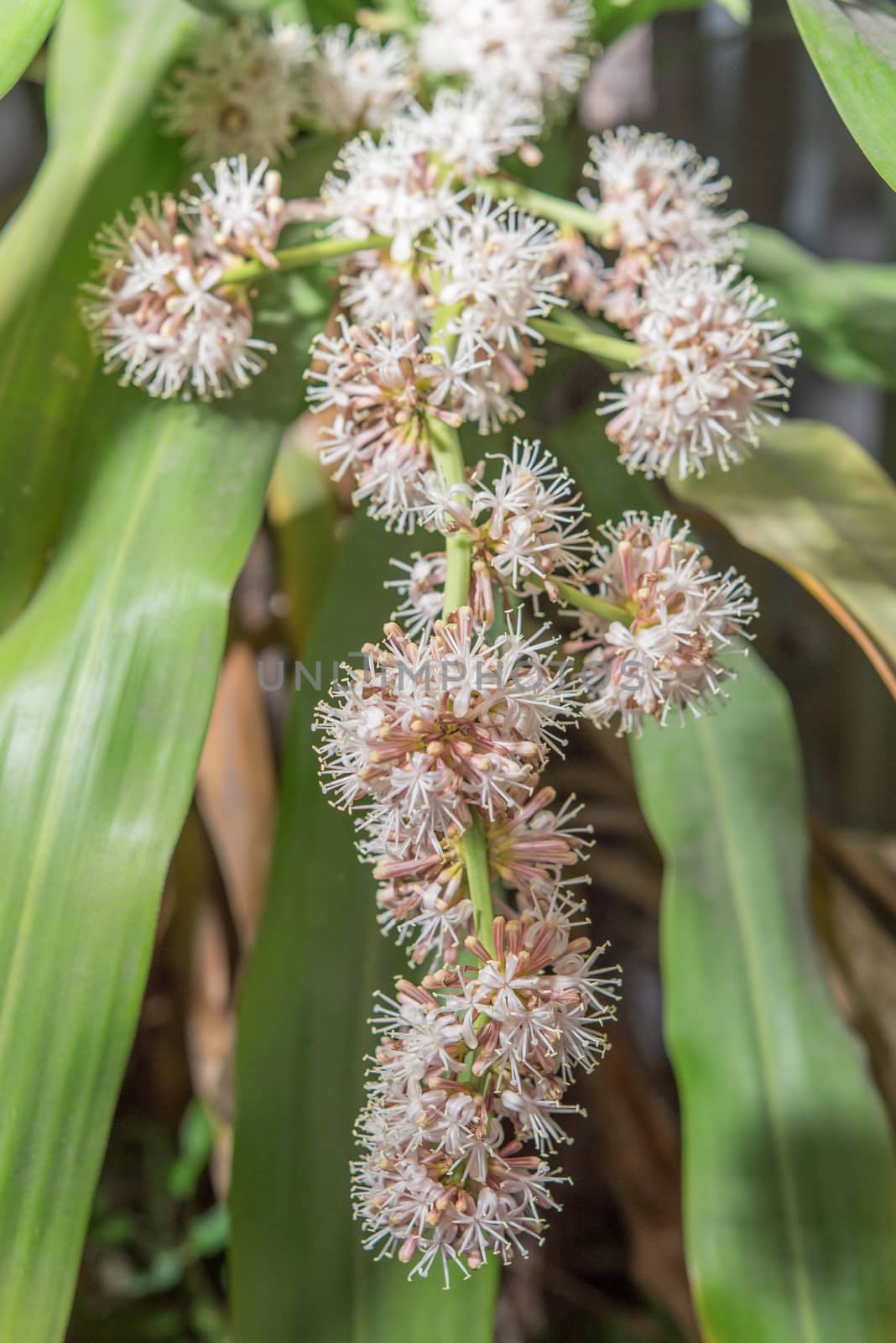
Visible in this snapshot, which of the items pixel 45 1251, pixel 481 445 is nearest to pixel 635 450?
pixel 481 445

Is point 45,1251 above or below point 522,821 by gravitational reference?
below

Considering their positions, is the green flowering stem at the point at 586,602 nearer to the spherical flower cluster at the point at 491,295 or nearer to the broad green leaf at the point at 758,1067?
the spherical flower cluster at the point at 491,295

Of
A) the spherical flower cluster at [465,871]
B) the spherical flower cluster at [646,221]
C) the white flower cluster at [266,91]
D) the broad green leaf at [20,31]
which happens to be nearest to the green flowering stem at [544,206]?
the spherical flower cluster at [646,221]

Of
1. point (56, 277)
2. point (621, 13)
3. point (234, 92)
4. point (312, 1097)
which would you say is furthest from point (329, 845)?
point (621, 13)

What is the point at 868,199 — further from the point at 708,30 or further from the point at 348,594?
the point at 348,594

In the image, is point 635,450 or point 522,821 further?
point 635,450

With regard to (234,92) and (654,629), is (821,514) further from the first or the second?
(234,92)
